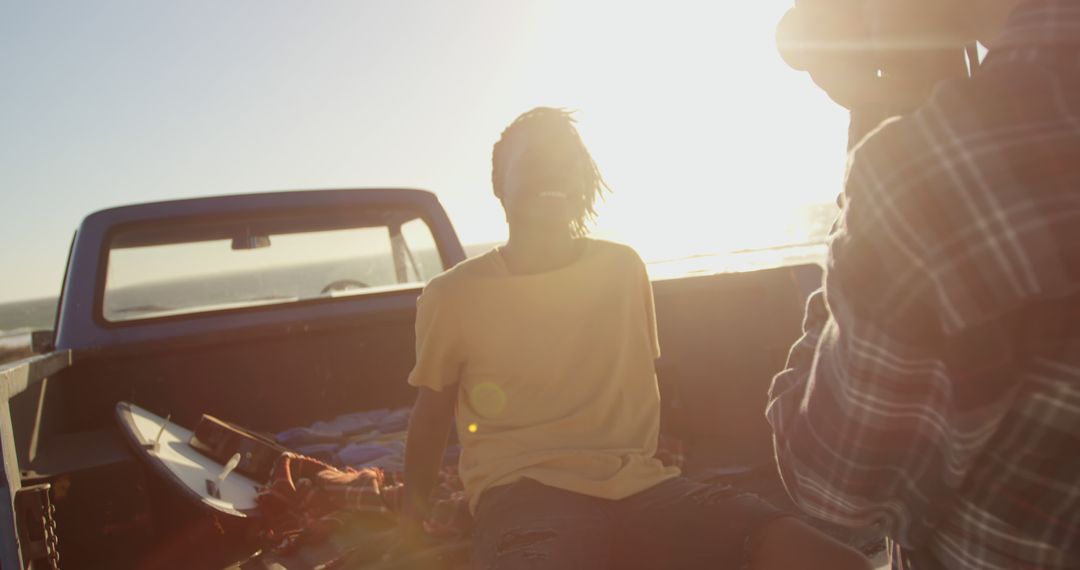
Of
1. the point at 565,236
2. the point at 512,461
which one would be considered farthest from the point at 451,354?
the point at 565,236

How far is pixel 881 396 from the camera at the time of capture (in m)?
0.76

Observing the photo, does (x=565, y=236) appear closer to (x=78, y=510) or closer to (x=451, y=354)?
(x=451, y=354)

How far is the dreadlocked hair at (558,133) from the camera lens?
86.3 inches

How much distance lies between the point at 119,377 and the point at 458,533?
2021 millimetres

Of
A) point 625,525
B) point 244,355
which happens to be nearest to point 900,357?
point 625,525

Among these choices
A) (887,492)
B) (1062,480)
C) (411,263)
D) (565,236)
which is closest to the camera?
(1062,480)

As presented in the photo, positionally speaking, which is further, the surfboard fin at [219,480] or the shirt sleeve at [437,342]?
the surfboard fin at [219,480]

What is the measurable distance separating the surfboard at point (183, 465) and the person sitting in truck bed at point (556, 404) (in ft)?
2.43

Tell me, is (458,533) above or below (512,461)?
below

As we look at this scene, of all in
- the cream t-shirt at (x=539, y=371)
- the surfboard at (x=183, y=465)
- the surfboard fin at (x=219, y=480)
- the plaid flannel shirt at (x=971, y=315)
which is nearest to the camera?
the plaid flannel shirt at (x=971, y=315)

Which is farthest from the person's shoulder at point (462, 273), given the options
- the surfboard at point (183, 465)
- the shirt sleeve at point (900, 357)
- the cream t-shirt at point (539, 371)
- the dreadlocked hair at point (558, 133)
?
the shirt sleeve at point (900, 357)

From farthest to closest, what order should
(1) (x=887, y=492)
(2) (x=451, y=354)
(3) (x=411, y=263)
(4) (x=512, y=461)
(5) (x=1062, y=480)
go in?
(3) (x=411, y=263), (2) (x=451, y=354), (4) (x=512, y=461), (1) (x=887, y=492), (5) (x=1062, y=480)

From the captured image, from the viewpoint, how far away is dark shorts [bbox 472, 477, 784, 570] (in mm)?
1637

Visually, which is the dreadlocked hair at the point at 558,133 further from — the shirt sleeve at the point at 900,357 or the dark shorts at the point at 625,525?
the shirt sleeve at the point at 900,357
